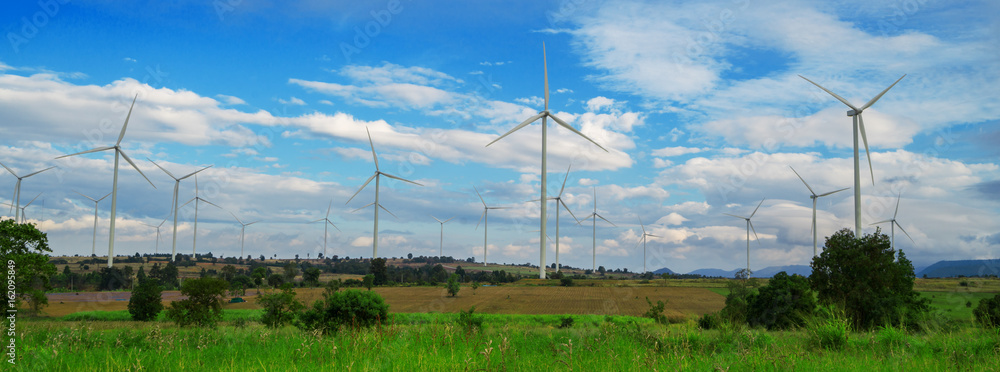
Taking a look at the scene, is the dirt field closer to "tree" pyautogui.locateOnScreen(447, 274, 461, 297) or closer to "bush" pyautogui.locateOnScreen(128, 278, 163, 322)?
"tree" pyautogui.locateOnScreen(447, 274, 461, 297)

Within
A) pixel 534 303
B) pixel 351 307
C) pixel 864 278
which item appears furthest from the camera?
pixel 534 303

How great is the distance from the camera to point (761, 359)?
10.7 metres

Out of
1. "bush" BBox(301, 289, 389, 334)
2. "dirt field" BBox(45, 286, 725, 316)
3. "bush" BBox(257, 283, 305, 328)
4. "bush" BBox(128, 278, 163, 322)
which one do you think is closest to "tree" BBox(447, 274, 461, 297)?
"dirt field" BBox(45, 286, 725, 316)

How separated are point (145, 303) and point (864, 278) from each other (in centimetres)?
9151

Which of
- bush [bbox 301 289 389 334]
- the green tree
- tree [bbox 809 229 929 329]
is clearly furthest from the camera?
the green tree

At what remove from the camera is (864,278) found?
164ft

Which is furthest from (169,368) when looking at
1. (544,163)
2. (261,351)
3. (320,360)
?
(544,163)

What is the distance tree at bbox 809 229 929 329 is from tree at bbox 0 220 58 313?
70.0 meters

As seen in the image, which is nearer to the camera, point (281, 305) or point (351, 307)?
point (351, 307)

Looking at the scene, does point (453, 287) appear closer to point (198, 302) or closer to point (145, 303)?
point (145, 303)

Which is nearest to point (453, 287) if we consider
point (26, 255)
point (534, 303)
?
point (534, 303)

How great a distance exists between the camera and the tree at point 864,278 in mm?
48281

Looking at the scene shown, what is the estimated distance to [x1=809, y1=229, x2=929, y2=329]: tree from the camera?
48.3 m

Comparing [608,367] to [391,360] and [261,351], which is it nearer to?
[391,360]
